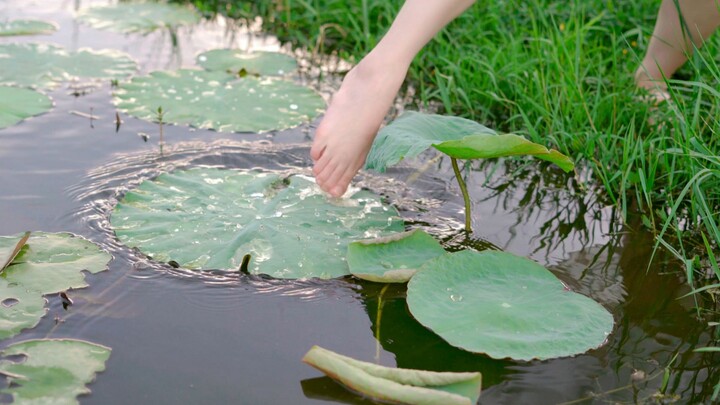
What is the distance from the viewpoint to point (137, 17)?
2998 millimetres

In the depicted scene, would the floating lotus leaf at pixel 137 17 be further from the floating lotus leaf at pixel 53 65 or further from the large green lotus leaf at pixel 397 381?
the large green lotus leaf at pixel 397 381

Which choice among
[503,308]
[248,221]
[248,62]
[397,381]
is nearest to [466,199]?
[503,308]

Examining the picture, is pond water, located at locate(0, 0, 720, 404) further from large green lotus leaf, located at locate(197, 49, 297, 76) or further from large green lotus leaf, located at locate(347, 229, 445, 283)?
large green lotus leaf, located at locate(197, 49, 297, 76)

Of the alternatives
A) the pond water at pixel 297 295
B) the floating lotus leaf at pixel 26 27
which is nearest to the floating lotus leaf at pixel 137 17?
the floating lotus leaf at pixel 26 27

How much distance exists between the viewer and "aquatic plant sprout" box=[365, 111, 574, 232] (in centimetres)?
147

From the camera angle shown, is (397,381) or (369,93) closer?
(397,381)

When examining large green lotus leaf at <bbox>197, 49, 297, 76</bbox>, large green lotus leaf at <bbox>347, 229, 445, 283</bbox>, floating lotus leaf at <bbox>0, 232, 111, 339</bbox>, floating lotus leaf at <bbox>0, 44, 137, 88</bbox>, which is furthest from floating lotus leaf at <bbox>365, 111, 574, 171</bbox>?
floating lotus leaf at <bbox>0, 44, 137, 88</bbox>

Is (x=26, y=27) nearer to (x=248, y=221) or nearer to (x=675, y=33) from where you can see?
(x=248, y=221)

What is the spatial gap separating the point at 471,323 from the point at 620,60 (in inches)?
60.9

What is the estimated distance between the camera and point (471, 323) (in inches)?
52.5

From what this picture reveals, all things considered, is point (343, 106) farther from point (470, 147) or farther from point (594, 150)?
point (594, 150)

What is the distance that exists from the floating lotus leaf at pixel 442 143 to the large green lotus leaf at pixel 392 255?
0.15 m

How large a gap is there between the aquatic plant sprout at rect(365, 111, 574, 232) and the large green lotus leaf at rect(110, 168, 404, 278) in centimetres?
18

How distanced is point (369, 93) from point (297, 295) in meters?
0.48
